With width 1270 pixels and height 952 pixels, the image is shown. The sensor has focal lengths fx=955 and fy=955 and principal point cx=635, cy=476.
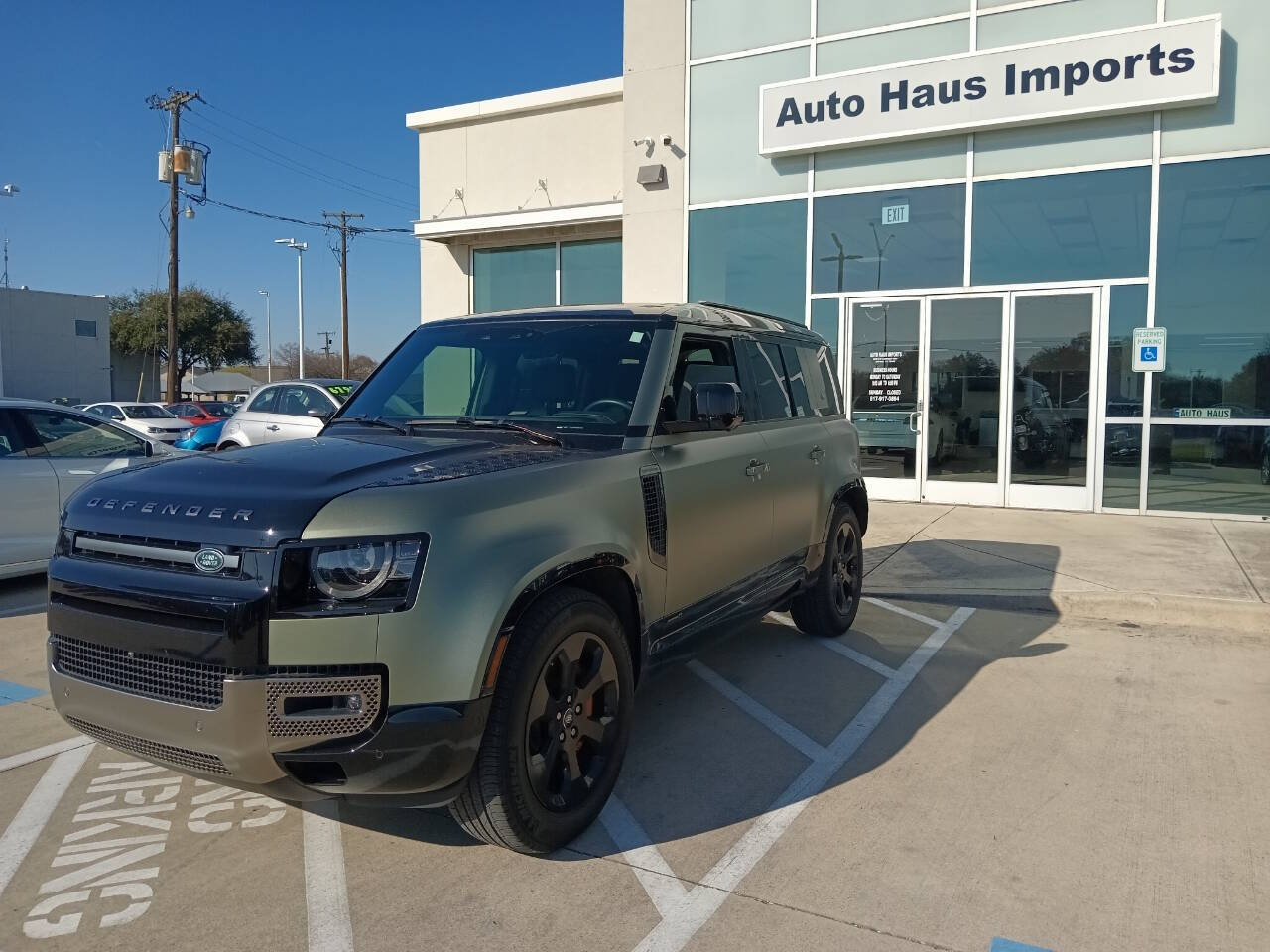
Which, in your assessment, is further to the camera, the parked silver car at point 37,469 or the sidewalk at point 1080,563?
the parked silver car at point 37,469

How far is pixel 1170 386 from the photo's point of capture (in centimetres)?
1102

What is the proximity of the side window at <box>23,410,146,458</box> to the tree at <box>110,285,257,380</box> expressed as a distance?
50082 millimetres

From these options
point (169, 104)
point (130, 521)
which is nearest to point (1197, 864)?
point (130, 521)

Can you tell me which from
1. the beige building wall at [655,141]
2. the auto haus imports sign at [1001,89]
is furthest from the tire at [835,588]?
the beige building wall at [655,141]

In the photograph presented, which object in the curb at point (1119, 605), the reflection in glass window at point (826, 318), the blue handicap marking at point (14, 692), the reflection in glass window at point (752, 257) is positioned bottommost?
the blue handicap marking at point (14, 692)

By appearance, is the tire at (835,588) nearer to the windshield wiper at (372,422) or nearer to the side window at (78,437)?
the windshield wiper at (372,422)

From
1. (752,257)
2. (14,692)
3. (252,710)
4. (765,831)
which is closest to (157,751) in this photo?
(252,710)

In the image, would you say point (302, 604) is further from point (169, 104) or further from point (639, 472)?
point (169, 104)

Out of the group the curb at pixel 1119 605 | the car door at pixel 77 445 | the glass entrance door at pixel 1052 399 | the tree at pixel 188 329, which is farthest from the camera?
the tree at pixel 188 329

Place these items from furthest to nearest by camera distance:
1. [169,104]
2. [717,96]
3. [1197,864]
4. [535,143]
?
[169,104] < [535,143] < [717,96] < [1197,864]

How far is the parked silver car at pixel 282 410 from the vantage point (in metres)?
12.6

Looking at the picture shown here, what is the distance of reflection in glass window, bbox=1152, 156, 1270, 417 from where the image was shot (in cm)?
1066

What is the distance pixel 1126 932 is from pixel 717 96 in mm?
12481

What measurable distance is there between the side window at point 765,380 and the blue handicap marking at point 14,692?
13.9 ft
